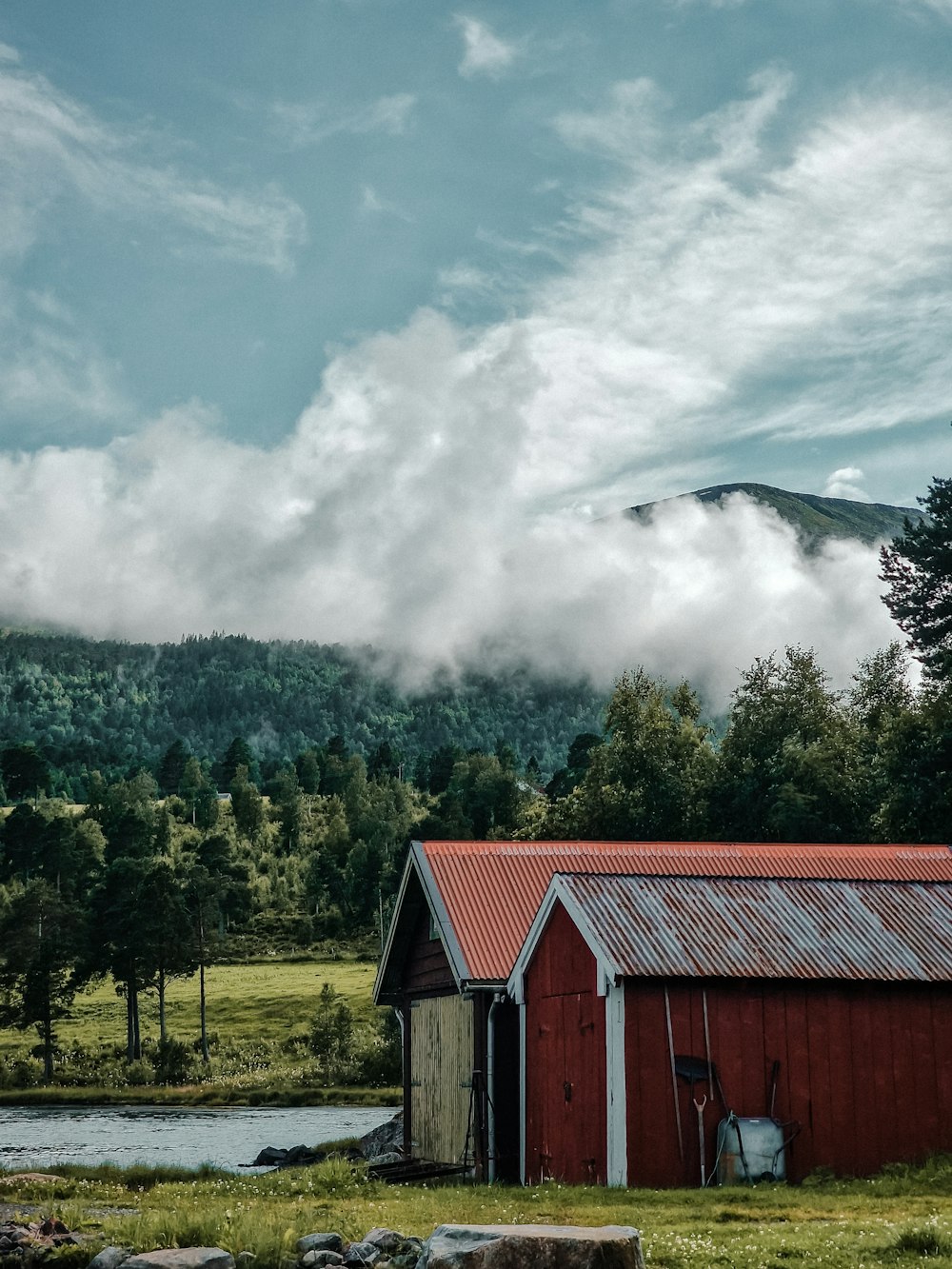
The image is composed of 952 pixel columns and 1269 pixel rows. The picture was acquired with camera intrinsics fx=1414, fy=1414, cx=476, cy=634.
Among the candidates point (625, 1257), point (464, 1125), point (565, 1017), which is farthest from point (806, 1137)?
point (625, 1257)

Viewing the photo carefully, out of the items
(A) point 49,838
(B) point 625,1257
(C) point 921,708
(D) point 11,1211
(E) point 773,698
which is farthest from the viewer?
(A) point 49,838

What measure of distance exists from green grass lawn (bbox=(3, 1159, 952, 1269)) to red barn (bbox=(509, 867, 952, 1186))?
121 centimetres

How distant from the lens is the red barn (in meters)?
22.9

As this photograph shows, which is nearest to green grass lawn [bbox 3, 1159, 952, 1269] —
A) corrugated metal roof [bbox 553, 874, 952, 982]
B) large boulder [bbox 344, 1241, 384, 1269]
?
large boulder [bbox 344, 1241, 384, 1269]

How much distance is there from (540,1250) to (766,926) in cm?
1382

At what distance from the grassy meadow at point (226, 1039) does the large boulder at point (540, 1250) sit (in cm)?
6334

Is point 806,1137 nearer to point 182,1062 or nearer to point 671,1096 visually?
point 671,1096

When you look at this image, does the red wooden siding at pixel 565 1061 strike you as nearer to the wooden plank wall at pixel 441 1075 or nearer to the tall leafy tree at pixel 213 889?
the wooden plank wall at pixel 441 1075

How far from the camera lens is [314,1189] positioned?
2370 centimetres

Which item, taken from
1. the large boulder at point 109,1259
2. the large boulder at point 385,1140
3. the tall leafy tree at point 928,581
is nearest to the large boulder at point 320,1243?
the large boulder at point 109,1259

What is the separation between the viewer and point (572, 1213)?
18203 mm

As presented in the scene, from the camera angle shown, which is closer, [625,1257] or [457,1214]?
[625,1257]

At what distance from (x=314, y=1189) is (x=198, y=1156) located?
21276 mm

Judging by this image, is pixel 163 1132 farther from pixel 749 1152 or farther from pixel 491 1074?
pixel 749 1152
